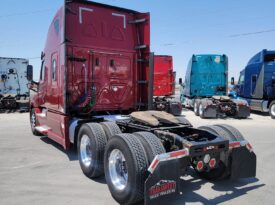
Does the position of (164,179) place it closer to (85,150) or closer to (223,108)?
(85,150)

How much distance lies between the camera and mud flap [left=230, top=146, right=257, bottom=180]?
4059mm

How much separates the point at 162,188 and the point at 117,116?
3.17m

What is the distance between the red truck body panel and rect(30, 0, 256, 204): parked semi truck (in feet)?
0.07

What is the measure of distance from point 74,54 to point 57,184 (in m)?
3.03

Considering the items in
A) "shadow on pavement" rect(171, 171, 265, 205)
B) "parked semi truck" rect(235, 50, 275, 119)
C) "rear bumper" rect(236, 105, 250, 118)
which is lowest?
"shadow on pavement" rect(171, 171, 265, 205)

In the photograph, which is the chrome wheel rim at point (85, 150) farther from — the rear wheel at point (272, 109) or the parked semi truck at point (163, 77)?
the rear wheel at point (272, 109)

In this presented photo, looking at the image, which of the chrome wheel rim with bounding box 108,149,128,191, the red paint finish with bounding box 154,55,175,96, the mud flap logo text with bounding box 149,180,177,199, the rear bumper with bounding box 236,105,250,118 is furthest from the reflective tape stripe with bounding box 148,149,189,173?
the red paint finish with bounding box 154,55,175,96

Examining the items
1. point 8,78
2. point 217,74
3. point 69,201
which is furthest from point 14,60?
point 69,201

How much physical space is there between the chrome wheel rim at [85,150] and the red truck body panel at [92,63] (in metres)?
0.82

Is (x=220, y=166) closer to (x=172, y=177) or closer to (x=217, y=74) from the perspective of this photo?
(x=172, y=177)

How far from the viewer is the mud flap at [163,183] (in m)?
3.24

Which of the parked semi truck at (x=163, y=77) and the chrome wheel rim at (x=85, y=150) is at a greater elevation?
the parked semi truck at (x=163, y=77)

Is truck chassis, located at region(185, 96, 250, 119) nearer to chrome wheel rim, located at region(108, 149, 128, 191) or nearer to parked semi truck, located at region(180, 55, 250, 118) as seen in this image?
parked semi truck, located at region(180, 55, 250, 118)

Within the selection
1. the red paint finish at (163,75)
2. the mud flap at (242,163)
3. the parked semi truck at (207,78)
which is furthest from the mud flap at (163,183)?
the red paint finish at (163,75)
